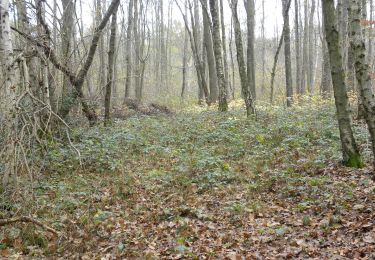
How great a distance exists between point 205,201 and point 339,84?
3237 mm

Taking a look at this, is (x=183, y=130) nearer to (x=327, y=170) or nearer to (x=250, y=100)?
(x=250, y=100)

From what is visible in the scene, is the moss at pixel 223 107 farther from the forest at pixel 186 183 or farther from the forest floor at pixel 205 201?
the forest floor at pixel 205 201

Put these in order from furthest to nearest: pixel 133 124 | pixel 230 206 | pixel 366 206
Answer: pixel 133 124
pixel 230 206
pixel 366 206

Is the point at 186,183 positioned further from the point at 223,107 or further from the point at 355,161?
the point at 223,107

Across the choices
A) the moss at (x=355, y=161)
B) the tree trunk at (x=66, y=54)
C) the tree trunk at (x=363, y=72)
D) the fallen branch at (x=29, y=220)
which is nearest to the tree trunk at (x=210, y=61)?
the tree trunk at (x=66, y=54)

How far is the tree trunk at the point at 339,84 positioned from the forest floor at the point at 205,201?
1.09ft

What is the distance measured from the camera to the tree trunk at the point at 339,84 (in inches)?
264

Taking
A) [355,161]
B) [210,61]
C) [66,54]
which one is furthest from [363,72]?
[210,61]

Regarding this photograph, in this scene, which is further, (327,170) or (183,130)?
(183,130)

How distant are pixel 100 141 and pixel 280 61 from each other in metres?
42.1

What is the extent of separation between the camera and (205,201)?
6824 millimetres

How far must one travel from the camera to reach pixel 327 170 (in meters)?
7.17

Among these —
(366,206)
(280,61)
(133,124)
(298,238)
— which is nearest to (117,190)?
(298,238)

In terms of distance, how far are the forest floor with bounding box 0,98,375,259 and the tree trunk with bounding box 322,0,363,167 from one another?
1.09 ft
